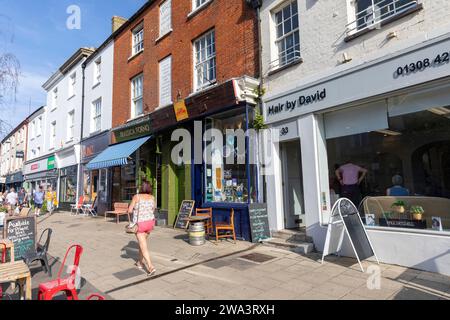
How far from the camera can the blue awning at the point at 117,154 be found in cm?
1191

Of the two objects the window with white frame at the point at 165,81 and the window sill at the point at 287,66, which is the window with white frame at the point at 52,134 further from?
the window sill at the point at 287,66

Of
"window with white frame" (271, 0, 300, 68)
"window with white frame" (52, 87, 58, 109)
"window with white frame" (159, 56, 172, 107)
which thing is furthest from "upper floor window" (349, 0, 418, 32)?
"window with white frame" (52, 87, 58, 109)

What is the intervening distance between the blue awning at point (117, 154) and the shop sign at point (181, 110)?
2.25 meters

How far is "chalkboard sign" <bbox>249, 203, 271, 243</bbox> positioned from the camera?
750 centimetres

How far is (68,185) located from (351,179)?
18.3m

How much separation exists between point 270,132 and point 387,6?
3733mm

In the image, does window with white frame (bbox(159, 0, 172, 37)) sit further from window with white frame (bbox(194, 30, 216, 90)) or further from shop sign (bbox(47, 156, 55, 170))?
shop sign (bbox(47, 156, 55, 170))

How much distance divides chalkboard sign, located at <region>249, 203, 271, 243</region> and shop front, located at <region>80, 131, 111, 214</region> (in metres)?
10.0

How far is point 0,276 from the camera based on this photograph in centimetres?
350

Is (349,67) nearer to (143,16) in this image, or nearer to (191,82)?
(191,82)

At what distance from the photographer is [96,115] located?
672 inches

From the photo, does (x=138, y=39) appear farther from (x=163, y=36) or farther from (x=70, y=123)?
(x=70, y=123)
